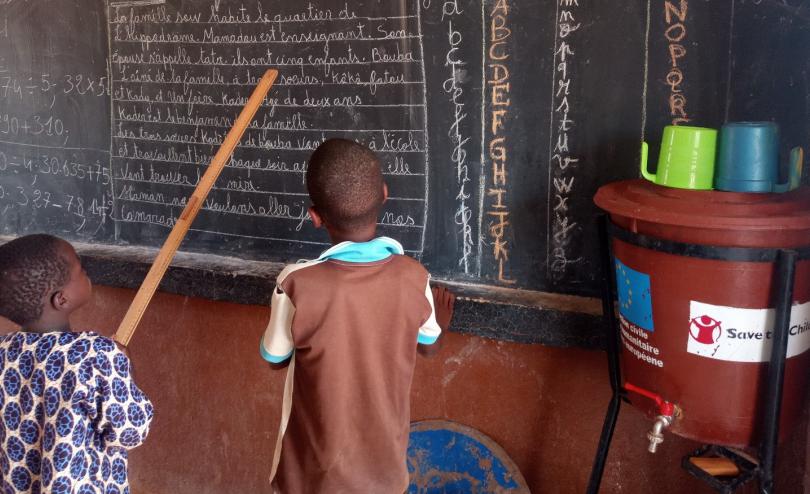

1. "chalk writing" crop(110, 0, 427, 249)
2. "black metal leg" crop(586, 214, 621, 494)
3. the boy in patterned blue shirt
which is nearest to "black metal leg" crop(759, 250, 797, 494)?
"black metal leg" crop(586, 214, 621, 494)

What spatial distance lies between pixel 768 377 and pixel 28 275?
173cm

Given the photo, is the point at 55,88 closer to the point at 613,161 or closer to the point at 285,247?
the point at 285,247

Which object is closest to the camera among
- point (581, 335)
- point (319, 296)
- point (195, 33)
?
point (319, 296)

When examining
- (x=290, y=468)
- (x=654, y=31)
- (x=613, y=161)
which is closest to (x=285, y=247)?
(x=290, y=468)

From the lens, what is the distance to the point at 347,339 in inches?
70.5

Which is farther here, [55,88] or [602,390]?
[55,88]

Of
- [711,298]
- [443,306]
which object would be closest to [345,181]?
[443,306]

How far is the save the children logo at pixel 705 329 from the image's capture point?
5.58 ft

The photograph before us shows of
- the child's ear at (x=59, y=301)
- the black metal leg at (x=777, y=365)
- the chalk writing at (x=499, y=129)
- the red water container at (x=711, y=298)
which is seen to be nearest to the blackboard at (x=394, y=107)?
the chalk writing at (x=499, y=129)

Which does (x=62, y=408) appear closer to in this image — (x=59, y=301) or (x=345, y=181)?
(x=59, y=301)

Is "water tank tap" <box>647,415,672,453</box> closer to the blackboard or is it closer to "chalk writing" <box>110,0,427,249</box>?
the blackboard

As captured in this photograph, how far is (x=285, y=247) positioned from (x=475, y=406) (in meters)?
0.91

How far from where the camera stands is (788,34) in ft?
6.38

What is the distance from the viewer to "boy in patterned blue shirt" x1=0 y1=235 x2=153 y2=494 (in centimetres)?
176
